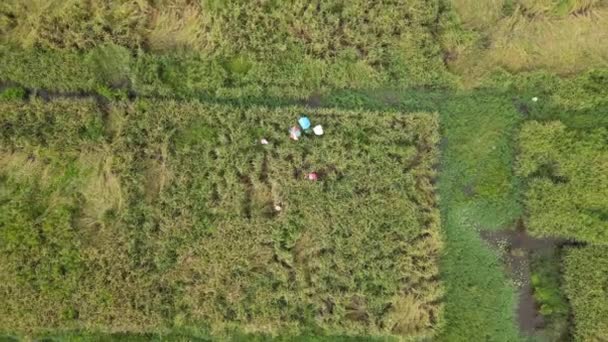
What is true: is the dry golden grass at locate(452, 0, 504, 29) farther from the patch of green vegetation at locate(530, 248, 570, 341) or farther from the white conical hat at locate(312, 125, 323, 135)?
the patch of green vegetation at locate(530, 248, 570, 341)

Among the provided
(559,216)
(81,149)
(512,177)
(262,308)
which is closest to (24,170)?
(81,149)

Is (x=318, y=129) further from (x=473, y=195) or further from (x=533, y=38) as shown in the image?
(x=533, y=38)

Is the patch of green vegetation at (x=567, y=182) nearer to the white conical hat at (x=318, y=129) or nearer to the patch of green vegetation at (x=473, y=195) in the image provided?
the patch of green vegetation at (x=473, y=195)

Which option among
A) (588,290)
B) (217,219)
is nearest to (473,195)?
(588,290)

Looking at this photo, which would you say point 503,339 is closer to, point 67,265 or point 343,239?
point 343,239

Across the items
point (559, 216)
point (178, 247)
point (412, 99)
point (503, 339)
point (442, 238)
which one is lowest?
point (503, 339)

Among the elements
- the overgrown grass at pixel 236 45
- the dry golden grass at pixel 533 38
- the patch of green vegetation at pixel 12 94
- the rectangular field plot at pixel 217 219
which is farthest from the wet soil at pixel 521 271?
the patch of green vegetation at pixel 12 94
